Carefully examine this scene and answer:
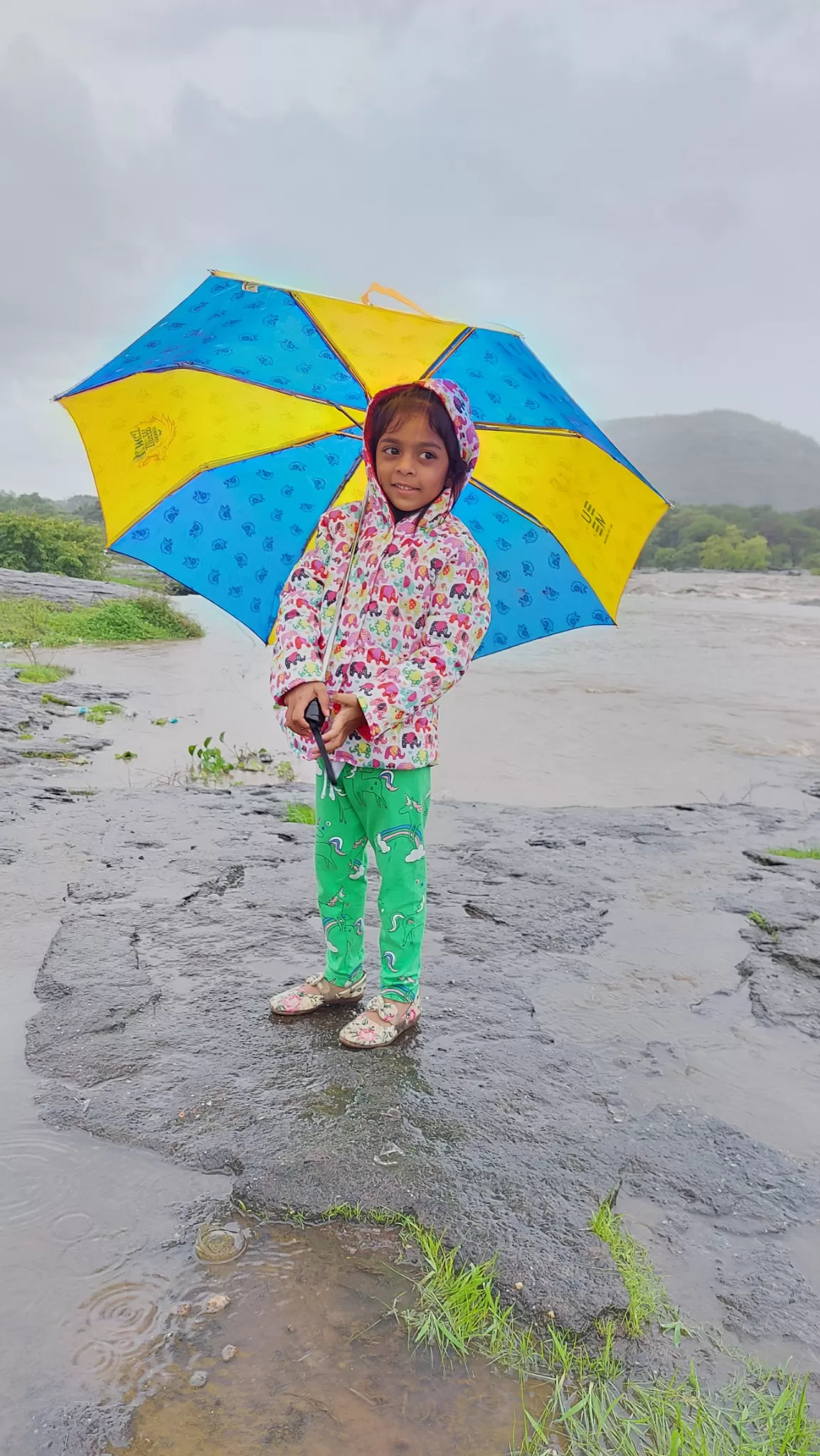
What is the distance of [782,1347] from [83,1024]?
5.72 ft

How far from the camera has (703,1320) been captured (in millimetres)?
1499

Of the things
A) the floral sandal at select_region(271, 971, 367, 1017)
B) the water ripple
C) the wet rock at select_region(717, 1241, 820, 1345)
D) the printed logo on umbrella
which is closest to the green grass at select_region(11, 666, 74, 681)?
the printed logo on umbrella

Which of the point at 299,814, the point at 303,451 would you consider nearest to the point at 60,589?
the point at 299,814

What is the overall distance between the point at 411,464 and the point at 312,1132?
1.59 meters

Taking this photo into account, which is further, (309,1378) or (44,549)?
(44,549)

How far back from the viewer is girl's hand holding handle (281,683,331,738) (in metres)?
2.09

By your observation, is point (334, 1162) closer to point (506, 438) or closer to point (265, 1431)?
point (265, 1431)

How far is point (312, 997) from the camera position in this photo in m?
2.44

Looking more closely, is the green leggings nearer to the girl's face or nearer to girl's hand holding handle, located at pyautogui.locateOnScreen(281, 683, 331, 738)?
girl's hand holding handle, located at pyautogui.locateOnScreen(281, 683, 331, 738)

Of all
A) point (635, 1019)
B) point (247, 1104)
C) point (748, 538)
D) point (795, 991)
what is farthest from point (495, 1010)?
point (748, 538)

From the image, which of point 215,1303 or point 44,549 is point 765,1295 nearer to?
point 215,1303

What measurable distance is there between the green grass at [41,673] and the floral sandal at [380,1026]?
6826 millimetres

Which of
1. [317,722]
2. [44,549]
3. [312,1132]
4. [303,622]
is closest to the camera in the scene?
[312,1132]

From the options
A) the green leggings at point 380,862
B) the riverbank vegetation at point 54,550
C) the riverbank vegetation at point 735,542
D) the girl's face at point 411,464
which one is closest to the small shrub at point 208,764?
the green leggings at point 380,862
